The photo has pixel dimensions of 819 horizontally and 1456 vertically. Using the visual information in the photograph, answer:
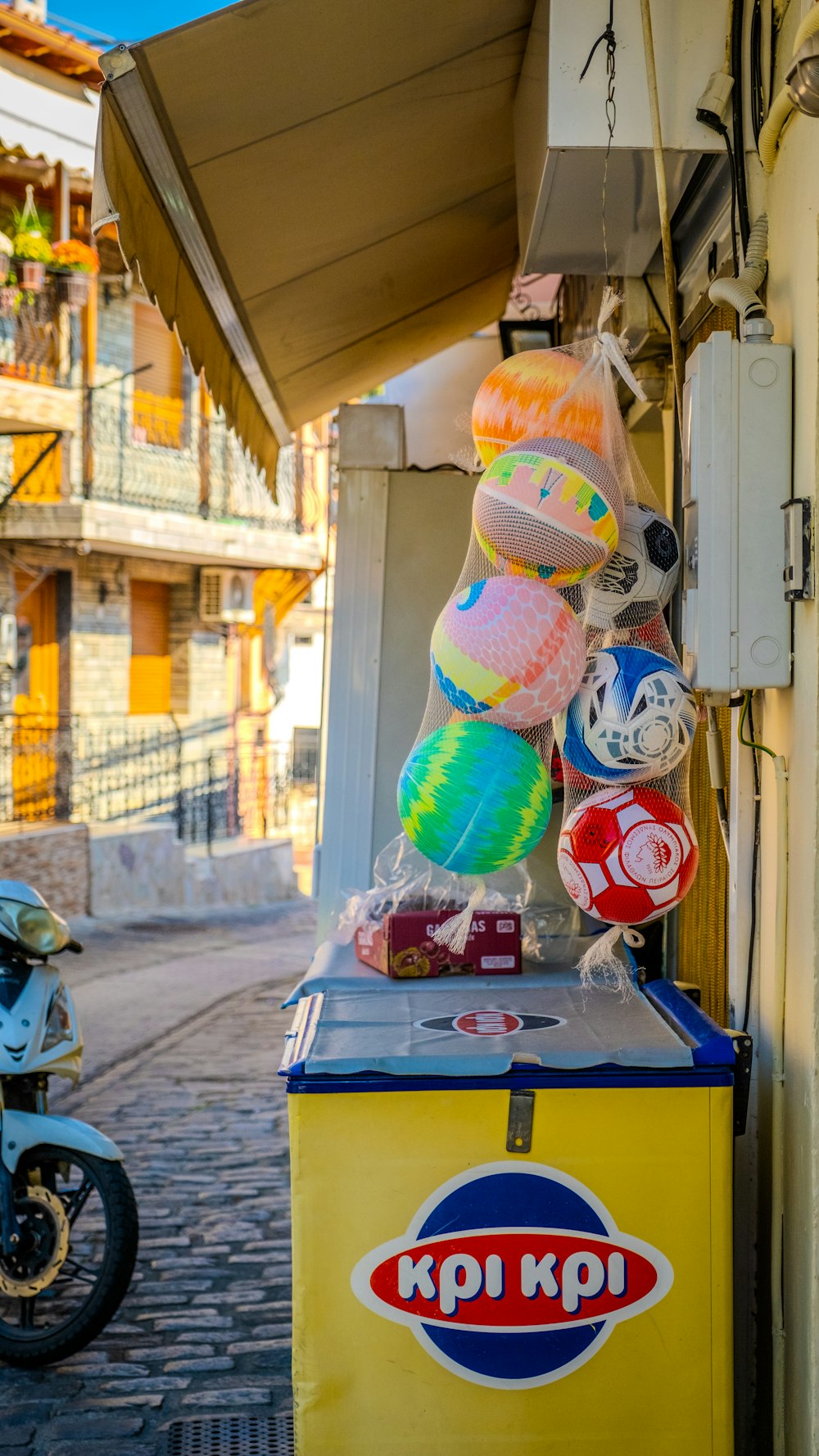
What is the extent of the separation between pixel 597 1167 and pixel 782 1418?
2.22 ft

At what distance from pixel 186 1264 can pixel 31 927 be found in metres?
1.53

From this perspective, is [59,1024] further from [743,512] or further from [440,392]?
[440,392]

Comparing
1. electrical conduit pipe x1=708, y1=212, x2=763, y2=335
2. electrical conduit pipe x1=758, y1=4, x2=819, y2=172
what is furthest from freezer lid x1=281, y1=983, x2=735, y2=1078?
electrical conduit pipe x1=758, y1=4, x2=819, y2=172

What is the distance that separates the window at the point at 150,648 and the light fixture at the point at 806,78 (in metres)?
16.4

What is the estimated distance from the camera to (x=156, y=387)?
59.0ft

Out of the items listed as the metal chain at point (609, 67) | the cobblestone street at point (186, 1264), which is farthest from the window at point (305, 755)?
the metal chain at point (609, 67)

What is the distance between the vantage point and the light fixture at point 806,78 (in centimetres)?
223

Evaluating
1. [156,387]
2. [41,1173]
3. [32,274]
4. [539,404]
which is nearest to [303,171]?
[539,404]

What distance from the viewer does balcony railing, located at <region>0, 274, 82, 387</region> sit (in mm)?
14133

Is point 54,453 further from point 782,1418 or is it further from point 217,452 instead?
point 782,1418

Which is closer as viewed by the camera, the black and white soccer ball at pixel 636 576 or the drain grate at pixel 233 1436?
the black and white soccer ball at pixel 636 576

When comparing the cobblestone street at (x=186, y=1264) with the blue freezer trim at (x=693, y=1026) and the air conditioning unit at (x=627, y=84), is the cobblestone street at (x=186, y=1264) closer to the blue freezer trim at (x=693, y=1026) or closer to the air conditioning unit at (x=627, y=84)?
the blue freezer trim at (x=693, y=1026)

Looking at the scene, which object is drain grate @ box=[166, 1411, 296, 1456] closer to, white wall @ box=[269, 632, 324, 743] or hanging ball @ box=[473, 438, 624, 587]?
hanging ball @ box=[473, 438, 624, 587]

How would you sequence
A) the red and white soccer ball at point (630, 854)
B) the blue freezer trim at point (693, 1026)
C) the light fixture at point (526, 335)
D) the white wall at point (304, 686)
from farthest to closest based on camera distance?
the white wall at point (304, 686)
the light fixture at point (526, 335)
the red and white soccer ball at point (630, 854)
the blue freezer trim at point (693, 1026)
